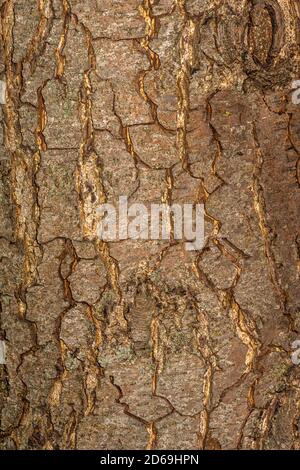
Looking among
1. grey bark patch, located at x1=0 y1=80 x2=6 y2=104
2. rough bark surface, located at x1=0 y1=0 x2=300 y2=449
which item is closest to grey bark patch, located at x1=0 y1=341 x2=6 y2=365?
rough bark surface, located at x1=0 y1=0 x2=300 y2=449

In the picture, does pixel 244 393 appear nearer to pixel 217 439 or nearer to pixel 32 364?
pixel 217 439

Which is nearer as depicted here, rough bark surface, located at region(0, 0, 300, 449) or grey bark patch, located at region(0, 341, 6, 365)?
rough bark surface, located at region(0, 0, 300, 449)

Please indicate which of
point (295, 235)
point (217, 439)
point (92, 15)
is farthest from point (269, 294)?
point (92, 15)

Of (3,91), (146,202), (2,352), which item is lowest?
(2,352)

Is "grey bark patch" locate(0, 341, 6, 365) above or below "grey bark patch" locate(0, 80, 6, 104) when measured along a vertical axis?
below

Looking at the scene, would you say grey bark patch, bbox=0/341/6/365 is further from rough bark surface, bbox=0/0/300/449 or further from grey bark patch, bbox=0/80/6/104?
grey bark patch, bbox=0/80/6/104

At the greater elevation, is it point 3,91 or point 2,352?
point 3,91

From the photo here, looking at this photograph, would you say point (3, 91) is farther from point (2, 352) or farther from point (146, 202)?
point (2, 352)

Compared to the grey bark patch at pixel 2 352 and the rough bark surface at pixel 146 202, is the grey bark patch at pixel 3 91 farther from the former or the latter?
the grey bark patch at pixel 2 352

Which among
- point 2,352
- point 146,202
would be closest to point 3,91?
point 146,202
